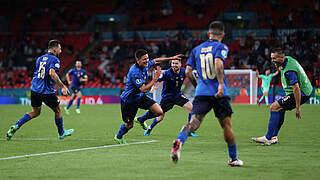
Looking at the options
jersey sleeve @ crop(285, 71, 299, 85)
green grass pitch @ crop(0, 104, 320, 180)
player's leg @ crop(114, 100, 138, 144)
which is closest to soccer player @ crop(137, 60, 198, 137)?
green grass pitch @ crop(0, 104, 320, 180)

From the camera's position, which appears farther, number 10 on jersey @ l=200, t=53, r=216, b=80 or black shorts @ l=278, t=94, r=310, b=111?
black shorts @ l=278, t=94, r=310, b=111

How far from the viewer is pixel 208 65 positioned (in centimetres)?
767

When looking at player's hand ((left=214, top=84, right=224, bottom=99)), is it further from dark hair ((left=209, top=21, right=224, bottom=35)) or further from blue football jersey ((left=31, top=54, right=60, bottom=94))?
blue football jersey ((left=31, top=54, right=60, bottom=94))

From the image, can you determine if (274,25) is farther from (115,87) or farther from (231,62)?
(115,87)

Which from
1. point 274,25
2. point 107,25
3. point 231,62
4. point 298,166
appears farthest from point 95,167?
point 107,25

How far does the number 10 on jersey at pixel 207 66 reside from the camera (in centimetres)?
764

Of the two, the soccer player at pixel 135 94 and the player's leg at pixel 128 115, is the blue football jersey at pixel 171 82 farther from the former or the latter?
the player's leg at pixel 128 115

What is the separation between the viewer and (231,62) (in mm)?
36625

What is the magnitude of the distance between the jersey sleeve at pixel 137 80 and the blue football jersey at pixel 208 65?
2967mm

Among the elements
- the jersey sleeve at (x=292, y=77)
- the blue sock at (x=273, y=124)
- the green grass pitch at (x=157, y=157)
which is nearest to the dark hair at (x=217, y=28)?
the green grass pitch at (x=157, y=157)

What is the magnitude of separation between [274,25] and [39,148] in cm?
2995

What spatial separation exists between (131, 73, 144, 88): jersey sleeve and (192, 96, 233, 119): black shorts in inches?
119

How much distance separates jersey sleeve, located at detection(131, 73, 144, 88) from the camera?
10615 mm

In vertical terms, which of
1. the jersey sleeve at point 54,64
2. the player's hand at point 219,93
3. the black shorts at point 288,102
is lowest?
the black shorts at point 288,102
